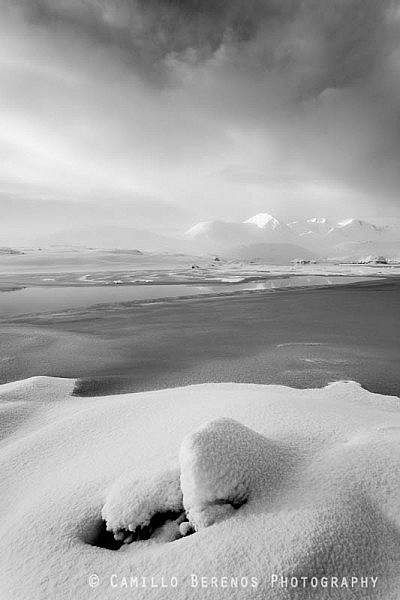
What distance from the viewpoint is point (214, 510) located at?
237cm

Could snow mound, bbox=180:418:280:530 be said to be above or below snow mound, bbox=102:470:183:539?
above

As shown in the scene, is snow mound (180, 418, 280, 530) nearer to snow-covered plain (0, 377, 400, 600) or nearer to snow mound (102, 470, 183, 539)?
snow-covered plain (0, 377, 400, 600)

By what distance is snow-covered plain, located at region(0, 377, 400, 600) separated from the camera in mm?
2031

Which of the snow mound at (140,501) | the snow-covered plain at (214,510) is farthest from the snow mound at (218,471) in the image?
the snow mound at (140,501)

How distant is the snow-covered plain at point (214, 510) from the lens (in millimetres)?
2031

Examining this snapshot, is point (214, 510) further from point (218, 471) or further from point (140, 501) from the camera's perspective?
point (140, 501)

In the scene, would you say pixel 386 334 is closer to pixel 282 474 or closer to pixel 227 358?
pixel 227 358

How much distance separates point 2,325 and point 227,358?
8039 mm

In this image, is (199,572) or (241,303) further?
(241,303)

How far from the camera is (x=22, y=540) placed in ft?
7.87

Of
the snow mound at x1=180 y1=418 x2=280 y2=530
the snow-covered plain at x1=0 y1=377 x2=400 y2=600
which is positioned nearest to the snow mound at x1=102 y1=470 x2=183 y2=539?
the snow-covered plain at x1=0 y1=377 x2=400 y2=600

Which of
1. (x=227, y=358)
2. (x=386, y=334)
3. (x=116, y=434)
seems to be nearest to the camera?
(x=116, y=434)

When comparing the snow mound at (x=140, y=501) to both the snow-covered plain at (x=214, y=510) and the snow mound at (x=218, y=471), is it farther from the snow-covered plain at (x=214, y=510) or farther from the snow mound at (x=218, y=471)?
the snow mound at (x=218, y=471)

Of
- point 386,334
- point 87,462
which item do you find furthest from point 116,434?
point 386,334
